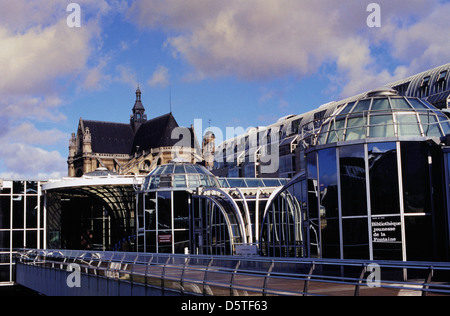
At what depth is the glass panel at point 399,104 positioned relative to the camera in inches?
874

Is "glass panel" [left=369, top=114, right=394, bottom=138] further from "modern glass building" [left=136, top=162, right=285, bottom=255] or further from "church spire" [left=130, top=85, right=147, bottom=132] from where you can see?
"church spire" [left=130, top=85, right=147, bottom=132]

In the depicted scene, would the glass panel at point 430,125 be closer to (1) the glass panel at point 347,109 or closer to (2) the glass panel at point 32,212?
(1) the glass panel at point 347,109

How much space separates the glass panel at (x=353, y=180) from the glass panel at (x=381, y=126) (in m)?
1.26

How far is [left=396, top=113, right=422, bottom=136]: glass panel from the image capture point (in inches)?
834

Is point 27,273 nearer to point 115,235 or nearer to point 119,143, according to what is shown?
point 115,235

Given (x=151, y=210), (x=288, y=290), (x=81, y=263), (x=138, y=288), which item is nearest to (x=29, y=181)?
(x=151, y=210)

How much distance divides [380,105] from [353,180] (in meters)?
3.65

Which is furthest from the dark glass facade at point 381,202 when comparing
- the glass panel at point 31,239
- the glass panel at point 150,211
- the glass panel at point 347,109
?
the glass panel at point 31,239

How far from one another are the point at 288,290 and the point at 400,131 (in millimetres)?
11488

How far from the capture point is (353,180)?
20547 mm

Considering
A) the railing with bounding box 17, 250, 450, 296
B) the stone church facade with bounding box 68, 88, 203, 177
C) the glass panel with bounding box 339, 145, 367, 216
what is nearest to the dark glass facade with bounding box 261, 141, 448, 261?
the glass panel with bounding box 339, 145, 367, 216

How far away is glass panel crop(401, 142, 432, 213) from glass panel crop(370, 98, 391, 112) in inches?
101

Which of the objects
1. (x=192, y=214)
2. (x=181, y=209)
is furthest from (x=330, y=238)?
(x=181, y=209)
